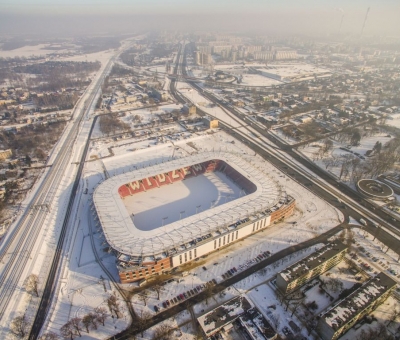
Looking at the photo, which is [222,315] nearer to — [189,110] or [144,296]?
[144,296]

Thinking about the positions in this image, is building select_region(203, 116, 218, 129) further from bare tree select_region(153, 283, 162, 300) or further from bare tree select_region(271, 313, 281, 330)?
bare tree select_region(271, 313, 281, 330)

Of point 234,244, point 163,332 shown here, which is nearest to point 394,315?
point 234,244

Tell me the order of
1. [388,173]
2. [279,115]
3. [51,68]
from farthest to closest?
[51,68] → [279,115] → [388,173]

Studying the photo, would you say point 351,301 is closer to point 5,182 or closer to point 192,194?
point 192,194

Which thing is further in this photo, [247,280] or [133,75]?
[133,75]

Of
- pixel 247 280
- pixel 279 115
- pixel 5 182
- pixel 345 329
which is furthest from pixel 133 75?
pixel 345 329

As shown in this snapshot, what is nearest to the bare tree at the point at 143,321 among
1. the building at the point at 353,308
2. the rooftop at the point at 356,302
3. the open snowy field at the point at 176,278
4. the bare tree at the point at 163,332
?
the open snowy field at the point at 176,278
